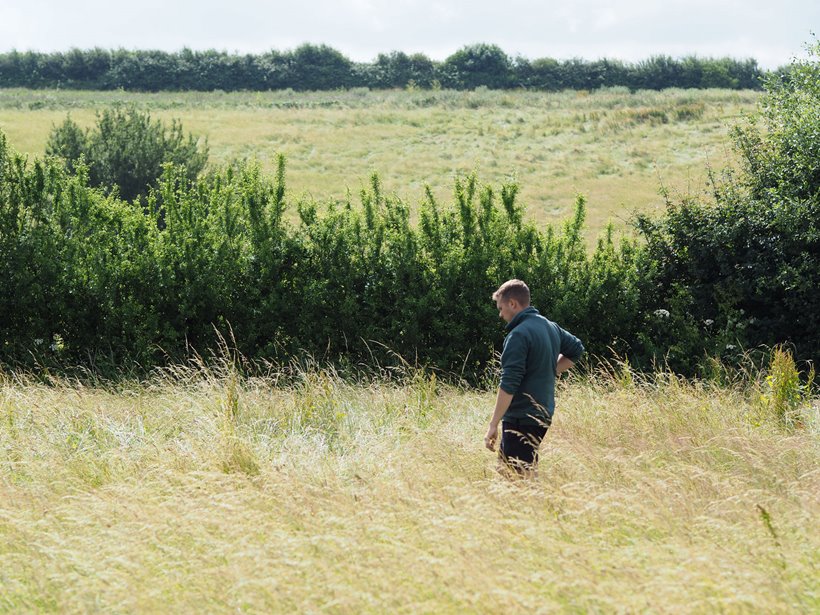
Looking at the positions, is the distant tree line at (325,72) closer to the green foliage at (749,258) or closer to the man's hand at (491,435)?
the green foliage at (749,258)

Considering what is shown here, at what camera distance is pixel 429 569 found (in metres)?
4.19

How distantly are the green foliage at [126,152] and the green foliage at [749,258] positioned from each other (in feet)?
46.9

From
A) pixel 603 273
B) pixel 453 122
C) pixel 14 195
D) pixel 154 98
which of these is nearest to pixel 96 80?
pixel 154 98

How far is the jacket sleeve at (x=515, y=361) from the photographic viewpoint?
571cm

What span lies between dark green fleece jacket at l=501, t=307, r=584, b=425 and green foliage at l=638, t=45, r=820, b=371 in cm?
635

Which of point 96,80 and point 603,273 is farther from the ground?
point 96,80

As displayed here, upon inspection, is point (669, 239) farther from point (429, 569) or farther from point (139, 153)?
point (139, 153)

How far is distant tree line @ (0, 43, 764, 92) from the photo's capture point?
207ft

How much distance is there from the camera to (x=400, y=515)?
5004 mm

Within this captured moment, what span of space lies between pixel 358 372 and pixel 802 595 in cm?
842

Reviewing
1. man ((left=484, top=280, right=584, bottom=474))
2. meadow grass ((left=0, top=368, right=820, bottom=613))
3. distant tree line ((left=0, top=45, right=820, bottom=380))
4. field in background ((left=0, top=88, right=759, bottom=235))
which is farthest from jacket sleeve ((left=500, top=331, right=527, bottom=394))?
field in background ((left=0, top=88, right=759, bottom=235))

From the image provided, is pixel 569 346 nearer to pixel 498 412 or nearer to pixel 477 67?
pixel 498 412

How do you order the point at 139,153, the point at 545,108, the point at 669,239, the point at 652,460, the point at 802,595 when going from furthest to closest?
the point at 545,108, the point at 139,153, the point at 669,239, the point at 652,460, the point at 802,595

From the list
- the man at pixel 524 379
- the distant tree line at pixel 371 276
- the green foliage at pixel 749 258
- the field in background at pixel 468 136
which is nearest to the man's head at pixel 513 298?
the man at pixel 524 379
